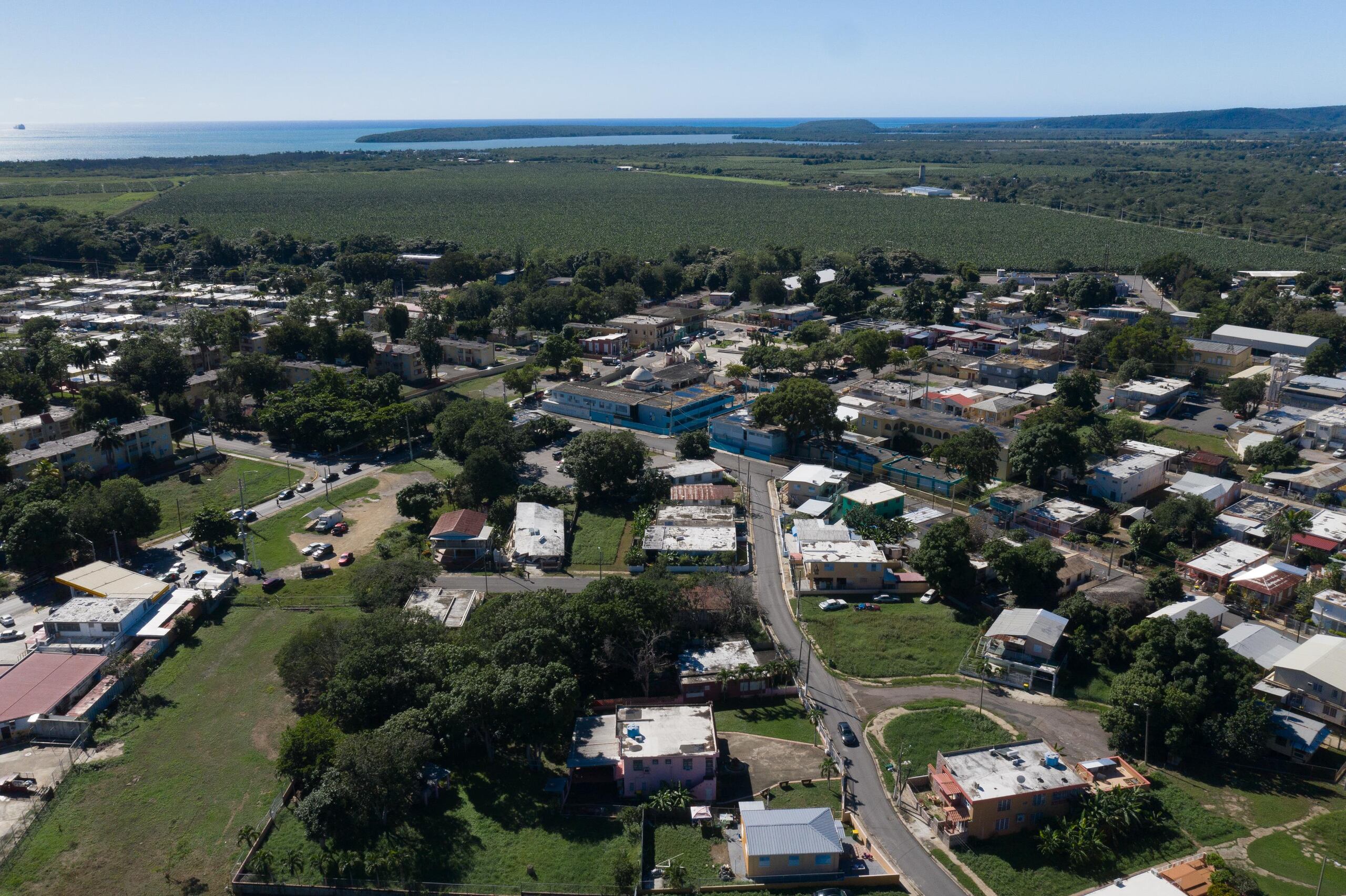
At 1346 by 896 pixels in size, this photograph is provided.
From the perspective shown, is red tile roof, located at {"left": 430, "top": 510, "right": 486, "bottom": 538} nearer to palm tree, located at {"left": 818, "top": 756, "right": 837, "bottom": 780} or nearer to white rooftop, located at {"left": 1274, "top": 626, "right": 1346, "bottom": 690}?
palm tree, located at {"left": 818, "top": 756, "right": 837, "bottom": 780}

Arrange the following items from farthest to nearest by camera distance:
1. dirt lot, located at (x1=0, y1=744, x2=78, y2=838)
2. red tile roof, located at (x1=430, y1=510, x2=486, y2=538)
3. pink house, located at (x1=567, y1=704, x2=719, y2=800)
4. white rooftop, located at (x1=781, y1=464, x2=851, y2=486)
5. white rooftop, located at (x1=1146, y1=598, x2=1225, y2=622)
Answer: white rooftop, located at (x1=781, y1=464, x2=851, y2=486) → red tile roof, located at (x1=430, y1=510, x2=486, y2=538) → white rooftop, located at (x1=1146, y1=598, x2=1225, y2=622) → pink house, located at (x1=567, y1=704, x2=719, y2=800) → dirt lot, located at (x1=0, y1=744, x2=78, y2=838)

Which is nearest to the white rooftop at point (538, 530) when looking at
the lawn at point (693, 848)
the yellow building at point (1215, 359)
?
the lawn at point (693, 848)

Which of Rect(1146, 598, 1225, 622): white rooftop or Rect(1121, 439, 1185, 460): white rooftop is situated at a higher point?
Rect(1121, 439, 1185, 460): white rooftop

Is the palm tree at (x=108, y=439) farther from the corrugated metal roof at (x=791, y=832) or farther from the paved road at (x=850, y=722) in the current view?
the corrugated metal roof at (x=791, y=832)

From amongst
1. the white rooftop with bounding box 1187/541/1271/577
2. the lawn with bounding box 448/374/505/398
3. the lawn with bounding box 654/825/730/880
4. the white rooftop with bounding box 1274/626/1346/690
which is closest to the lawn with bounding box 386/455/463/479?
the lawn with bounding box 448/374/505/398

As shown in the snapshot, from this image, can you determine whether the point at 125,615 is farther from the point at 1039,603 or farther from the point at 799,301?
the point at 799,301

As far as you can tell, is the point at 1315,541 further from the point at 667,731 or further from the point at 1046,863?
the point at 667,731

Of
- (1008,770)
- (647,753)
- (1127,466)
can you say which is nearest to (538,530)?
(647,753)
